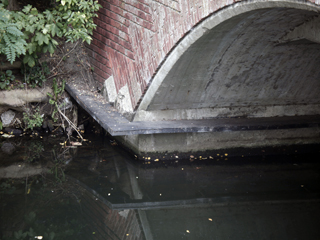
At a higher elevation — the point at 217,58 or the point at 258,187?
the point at 217,58

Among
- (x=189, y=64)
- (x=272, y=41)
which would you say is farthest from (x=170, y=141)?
(x=272, y=41)

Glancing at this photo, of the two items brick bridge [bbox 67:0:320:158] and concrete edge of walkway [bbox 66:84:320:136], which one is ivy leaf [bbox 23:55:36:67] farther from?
brick bridge [bbox 67:0:320:158]

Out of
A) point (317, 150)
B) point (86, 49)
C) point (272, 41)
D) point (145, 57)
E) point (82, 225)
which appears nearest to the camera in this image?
point (82, 225)

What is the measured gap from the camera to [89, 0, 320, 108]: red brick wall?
4113mm

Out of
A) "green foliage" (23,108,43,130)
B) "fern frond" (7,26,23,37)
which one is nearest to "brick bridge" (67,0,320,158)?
"green foliage" (23,108,43,130)

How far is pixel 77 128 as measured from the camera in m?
6.39

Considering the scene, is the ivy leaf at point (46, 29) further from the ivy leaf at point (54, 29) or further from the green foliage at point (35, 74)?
the green foliage at point (35, 74)

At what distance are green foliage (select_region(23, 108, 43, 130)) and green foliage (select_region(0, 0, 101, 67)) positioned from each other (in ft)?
3.06

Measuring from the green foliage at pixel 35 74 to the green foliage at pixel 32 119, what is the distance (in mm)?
518

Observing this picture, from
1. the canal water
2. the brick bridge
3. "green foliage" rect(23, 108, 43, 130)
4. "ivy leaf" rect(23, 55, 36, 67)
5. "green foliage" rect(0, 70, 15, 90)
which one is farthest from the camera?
"green foliage" rect(23, 108, 43, 130)

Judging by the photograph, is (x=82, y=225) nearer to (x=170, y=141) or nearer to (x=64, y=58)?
(x=170, y=141)

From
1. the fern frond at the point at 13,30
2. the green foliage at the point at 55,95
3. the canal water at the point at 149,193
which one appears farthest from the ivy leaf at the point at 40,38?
the canal water at the point at 149,193

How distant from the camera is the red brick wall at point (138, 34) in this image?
4113 mm

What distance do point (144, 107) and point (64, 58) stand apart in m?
2.22
